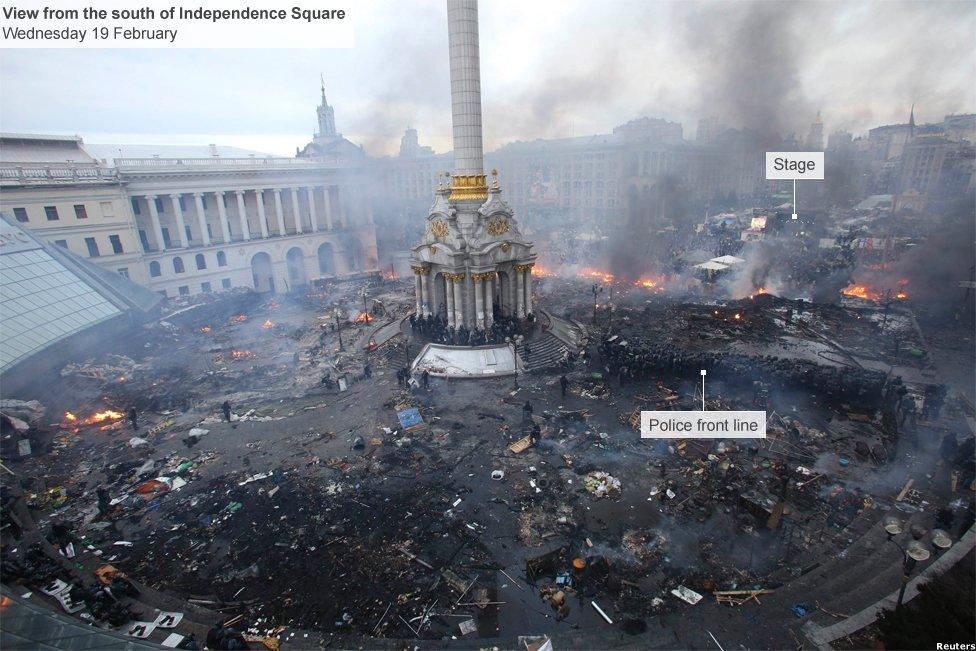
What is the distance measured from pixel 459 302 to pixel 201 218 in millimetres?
33348

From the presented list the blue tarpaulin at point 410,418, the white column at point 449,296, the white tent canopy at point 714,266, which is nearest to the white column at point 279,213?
the white column at point 449,296

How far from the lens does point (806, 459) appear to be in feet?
59.0

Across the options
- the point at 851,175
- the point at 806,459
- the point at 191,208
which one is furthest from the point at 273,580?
the point at 851,175

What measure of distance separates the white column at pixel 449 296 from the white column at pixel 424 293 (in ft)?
5.15

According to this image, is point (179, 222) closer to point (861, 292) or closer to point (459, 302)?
point (459, 302)

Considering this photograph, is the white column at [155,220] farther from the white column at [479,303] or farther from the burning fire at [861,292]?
the burning fire at [861,292]

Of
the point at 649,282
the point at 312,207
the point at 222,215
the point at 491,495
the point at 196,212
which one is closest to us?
the point at 491,495

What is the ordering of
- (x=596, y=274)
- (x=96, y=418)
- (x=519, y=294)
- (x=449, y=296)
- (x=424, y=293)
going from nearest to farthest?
(x=96, y=418) → (x=449, y=296) → (x=519, y=294) → (x=424, y=293) → (x=596, y=274)

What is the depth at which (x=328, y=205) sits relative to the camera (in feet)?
188

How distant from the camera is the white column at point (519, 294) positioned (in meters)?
30.7

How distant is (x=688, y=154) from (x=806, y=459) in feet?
232

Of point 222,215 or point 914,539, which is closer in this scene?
point 914,539

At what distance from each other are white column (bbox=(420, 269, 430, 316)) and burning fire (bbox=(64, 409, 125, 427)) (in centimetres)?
1738

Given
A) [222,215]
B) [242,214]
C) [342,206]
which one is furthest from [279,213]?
[342,206]
